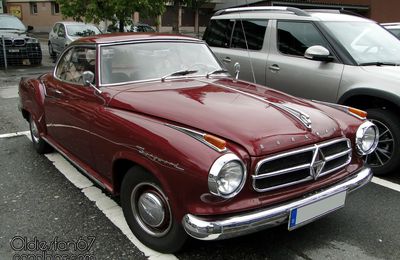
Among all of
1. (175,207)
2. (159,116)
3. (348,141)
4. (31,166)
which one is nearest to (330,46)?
(348,141)

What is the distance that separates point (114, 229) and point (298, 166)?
1707 millimetres

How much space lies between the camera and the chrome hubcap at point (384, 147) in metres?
4.89

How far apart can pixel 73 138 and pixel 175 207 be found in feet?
6.09

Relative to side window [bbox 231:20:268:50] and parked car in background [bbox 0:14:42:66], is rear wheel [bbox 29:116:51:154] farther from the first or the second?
parked car in background [bbox 0:14:42:66]

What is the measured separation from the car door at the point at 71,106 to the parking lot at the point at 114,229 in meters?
0.47

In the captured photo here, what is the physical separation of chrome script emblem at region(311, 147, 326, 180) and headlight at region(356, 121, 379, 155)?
0.59 m

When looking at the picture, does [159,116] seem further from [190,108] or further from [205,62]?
[205,62]

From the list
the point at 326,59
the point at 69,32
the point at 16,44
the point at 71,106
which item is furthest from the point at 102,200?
the point at 69,32

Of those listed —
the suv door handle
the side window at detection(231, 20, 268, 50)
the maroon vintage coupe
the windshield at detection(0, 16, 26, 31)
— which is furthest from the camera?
the windshield at detection(0, 16, 26, 31)

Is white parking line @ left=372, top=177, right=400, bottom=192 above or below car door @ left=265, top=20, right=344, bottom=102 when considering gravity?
below

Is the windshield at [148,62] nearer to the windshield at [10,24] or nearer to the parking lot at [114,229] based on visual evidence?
the parking lot at [114,229]

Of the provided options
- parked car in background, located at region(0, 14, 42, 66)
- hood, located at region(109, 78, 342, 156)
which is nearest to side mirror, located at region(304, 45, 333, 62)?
hood, located at region(109, 78, 342, 156)

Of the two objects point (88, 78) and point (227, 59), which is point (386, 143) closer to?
point (227, 59)

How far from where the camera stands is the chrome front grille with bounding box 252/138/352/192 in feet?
9.49
